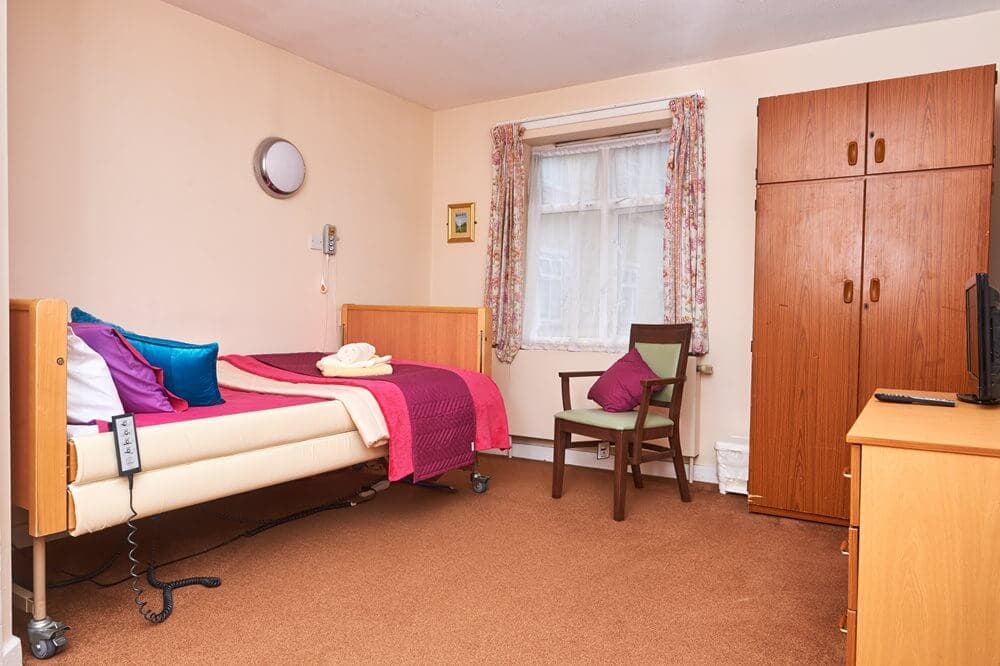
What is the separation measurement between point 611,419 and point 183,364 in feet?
6.36

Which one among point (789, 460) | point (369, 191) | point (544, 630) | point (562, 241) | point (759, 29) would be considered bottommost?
point (544, 630)

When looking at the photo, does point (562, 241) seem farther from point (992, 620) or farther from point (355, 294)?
point (992, 620)

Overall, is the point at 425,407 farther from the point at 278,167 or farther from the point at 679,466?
the point at 278,167

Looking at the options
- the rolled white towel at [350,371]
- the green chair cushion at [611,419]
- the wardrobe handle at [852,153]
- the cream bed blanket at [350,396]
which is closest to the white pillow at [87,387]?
the cream bed blanket at [350,396]

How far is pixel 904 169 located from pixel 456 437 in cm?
235

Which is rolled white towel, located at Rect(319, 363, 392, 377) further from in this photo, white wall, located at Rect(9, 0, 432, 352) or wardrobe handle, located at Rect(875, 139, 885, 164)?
wardrobe handle, located at Rect(875, 139, 885, 164)

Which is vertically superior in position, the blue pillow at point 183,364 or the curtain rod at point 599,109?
the curtain rod at point 599,109

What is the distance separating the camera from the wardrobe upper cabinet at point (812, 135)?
10.1ft

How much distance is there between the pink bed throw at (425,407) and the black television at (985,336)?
1.98 meters

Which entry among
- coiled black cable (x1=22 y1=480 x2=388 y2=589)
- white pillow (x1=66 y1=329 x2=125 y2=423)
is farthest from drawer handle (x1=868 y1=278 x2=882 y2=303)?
white pillow (x1=66 y1=329 x2=125 y2=423)

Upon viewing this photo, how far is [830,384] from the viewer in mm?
3135

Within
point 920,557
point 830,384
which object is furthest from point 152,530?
point 830,384

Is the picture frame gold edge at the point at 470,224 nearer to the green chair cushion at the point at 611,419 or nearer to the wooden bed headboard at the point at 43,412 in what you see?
the green chair cushion at the point at 611,419

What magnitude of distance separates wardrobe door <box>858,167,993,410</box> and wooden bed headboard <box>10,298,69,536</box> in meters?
3.12
